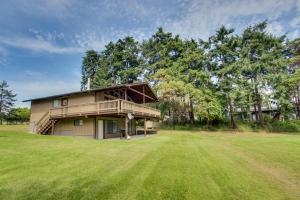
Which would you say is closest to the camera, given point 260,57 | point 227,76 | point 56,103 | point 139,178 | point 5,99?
point 139,178

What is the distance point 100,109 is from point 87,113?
1501 mm

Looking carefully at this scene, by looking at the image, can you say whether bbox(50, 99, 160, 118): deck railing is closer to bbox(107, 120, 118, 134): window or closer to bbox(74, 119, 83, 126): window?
bbox(74, 119, 83, 126): window

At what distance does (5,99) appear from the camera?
4872 cm

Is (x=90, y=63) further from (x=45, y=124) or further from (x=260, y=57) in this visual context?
(x=260, y=57)

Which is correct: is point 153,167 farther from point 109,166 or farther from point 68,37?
point 68,37

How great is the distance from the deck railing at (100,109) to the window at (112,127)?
133 inches

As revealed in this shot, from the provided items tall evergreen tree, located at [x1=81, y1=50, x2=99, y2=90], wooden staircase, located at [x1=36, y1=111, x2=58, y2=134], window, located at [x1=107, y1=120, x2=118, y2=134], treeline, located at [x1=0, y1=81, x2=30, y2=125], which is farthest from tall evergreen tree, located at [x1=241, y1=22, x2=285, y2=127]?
treeline, located at [x1=0, y1=81, x2=30, y2=125]

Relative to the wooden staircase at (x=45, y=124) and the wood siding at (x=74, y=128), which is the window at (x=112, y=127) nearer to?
the wood siding at (x=74, y=128)

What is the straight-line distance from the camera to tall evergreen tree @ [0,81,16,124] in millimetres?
48000

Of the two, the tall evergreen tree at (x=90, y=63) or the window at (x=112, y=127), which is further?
the tall evergreen tree at (x=90, y=63)

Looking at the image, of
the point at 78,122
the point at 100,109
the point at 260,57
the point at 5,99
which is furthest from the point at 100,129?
the point at 5,99

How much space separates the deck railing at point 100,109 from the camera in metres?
14.5

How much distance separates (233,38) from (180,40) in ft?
31.9

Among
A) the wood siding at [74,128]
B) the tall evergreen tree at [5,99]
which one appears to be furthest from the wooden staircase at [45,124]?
the tall evergreen tree at [5,99]
